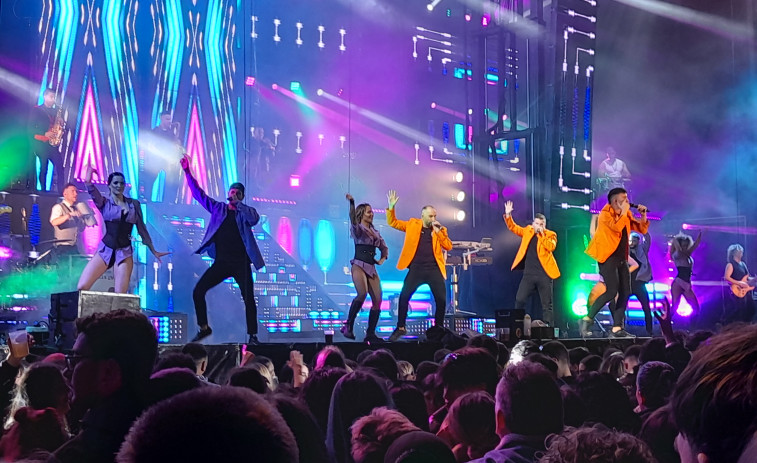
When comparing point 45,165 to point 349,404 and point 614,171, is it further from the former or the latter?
point 614,171

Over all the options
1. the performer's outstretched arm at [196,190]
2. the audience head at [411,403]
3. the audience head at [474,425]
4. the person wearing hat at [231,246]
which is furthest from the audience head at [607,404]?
the performer's outstretched arm at [196,190]

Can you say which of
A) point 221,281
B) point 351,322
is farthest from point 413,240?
point 221,281

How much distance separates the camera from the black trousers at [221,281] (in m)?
7.24

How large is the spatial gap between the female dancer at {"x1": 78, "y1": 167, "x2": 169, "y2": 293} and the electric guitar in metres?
9.00

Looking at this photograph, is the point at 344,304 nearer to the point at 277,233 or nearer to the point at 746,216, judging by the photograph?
the point at 277,233

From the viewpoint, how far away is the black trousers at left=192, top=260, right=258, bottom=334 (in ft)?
23.8

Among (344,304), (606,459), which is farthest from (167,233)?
(606,459)

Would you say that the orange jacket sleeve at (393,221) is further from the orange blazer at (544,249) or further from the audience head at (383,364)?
the audience head at (383,364)

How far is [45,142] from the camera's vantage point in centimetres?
1111

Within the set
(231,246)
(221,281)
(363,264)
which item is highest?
(231,246)

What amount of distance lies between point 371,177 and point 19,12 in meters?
7.36

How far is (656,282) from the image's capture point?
1334 centimetres

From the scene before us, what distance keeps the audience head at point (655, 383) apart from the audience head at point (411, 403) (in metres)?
1.19

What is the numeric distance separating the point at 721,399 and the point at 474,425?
6.15 feet
